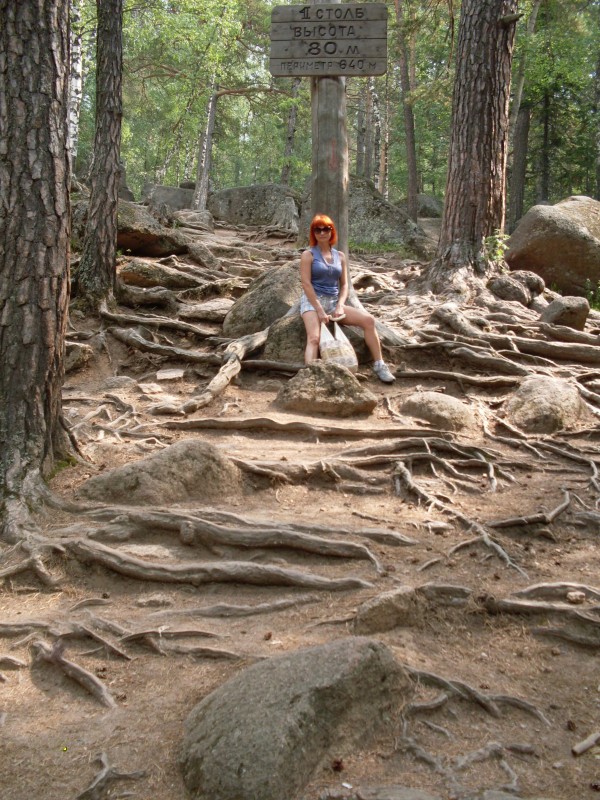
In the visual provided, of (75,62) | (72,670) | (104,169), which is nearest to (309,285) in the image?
(104,169)

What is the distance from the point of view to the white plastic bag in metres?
7.18

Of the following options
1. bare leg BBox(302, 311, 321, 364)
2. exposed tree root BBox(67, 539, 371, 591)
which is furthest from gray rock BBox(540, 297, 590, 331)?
exposed tree root BBox(67, 539, 371, 591)

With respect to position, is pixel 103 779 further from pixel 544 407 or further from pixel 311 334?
pixel 311 334

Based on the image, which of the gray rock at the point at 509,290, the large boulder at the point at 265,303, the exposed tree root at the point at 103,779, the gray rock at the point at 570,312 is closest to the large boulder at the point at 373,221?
the gray rock at the point at 509,290

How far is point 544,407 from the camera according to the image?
21.0 ft

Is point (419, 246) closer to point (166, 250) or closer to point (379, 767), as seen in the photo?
point (166, 250)

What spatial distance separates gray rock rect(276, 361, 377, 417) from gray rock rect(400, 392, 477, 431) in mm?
386

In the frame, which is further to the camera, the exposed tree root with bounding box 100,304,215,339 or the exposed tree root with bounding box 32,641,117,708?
the exposed tree root with bounding box 100,304,215,339

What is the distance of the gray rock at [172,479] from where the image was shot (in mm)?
4695

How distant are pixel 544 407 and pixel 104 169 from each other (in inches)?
261

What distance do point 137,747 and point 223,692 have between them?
0.40m

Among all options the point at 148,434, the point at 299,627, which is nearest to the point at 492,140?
the point at 148,434

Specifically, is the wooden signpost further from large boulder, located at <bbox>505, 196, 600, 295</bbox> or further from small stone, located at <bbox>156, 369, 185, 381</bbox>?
large boulder, located at <bbox>505, 196, 600, 295</bbox>

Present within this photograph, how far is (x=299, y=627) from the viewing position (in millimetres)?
3521
